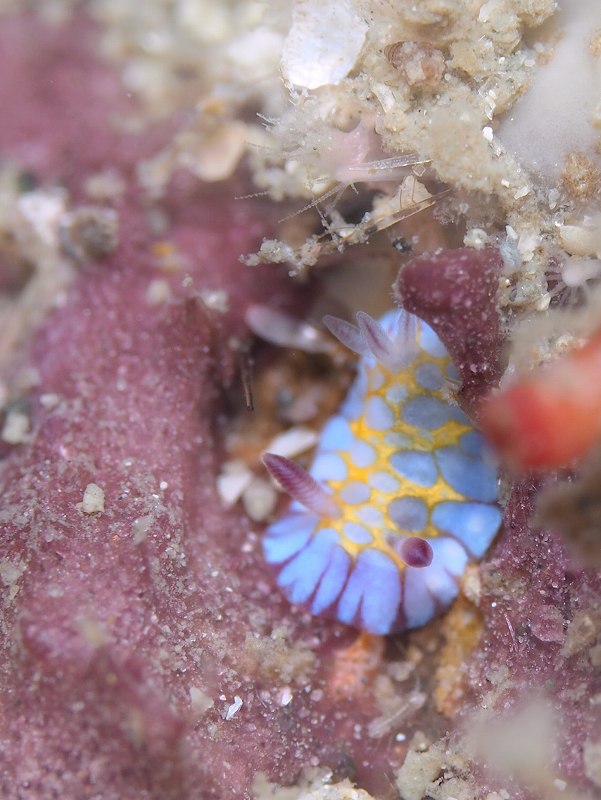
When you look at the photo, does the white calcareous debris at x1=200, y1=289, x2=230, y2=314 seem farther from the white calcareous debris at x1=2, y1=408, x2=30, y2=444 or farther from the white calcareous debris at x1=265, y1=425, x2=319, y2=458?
the white calcareous debris at x1=2, y1=408, x2=30, y2=444

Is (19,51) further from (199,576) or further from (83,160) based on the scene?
(199,576)

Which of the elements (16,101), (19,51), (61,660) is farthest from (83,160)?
(61,660)

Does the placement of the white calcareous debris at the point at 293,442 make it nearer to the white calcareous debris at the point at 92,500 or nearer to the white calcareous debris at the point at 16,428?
the white calcareous debris at the point at 92,500

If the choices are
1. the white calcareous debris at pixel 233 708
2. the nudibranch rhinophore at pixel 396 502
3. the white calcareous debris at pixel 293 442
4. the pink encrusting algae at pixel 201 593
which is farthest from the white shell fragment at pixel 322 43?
the white calcareous debris at pixel 233 708

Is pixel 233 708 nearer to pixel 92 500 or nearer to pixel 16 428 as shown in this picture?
pixel 92 500

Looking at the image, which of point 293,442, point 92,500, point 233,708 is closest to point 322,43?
point 293,442
